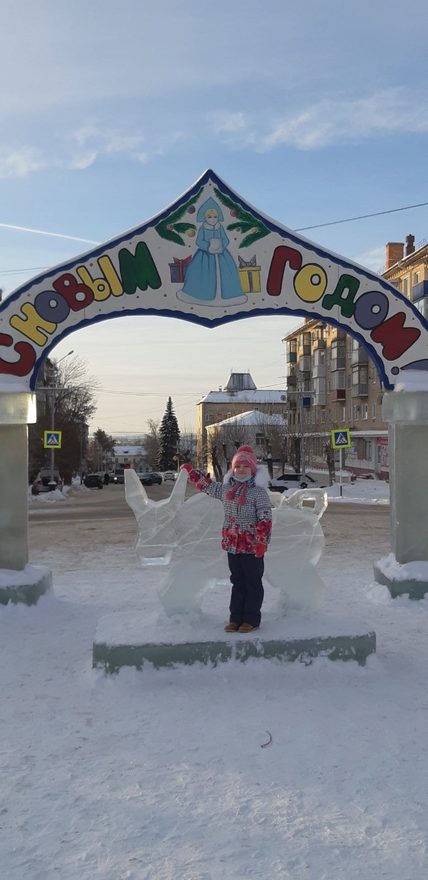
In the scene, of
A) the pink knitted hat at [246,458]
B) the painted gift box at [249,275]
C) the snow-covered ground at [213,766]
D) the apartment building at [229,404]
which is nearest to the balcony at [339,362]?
the apartment building at [229,404]

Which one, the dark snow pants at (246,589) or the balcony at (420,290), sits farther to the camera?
the balcony at (420,290)

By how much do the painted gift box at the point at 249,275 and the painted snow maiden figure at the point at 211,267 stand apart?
0.20ft

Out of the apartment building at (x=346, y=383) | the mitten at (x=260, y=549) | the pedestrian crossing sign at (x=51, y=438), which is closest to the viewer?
the mitten at (x=260, y=549)

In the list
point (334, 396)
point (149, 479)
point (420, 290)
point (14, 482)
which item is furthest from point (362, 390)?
point (14, 482)

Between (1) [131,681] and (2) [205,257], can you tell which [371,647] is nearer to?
(1) [131,681]

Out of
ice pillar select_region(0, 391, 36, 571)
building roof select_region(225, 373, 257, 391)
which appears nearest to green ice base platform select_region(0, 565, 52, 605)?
ice pillar select_region(0, 391, 36, 571)

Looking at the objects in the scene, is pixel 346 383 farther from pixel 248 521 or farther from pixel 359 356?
pixel 248 521

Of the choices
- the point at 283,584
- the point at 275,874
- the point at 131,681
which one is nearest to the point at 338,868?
the point at 275,874

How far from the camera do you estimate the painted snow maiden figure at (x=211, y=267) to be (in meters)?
7.88

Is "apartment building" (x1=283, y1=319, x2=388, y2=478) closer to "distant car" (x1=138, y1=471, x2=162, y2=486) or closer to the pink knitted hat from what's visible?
"distant car" (x1=138, y1=471, x2=162, y2=486)

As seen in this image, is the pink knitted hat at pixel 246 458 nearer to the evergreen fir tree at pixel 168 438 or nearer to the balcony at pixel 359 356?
the balcony at pixel 359 356

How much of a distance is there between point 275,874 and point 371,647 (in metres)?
2.74

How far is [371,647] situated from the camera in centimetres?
538

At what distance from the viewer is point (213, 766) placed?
151 inches
